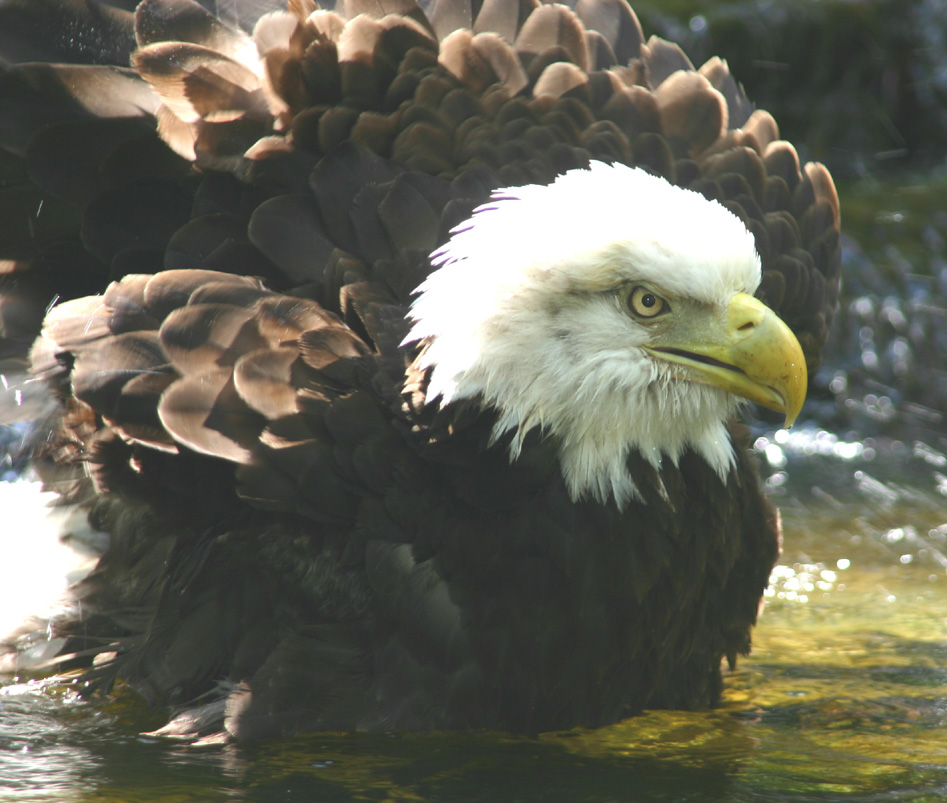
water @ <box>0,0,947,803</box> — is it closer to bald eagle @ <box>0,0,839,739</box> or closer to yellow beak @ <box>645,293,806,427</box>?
bald eagle @ <box>0,0,839,739</box>

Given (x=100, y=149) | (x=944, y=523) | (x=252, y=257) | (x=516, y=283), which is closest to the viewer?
(x=516, y=283)

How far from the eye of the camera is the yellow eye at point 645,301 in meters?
4.02

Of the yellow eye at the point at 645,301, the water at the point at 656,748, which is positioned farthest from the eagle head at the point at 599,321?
the water at the point at 656,748

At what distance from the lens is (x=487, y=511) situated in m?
4.11

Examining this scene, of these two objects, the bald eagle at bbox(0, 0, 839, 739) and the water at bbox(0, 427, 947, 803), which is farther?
the bald eagle at bbox(0, 0, 839, 739)

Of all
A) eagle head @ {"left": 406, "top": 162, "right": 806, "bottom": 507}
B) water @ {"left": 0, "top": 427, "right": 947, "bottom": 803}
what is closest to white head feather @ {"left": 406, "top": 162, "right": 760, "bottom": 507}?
eagle head @ {"left": 406, "top": 162, "right": 806, "bottom": 507}

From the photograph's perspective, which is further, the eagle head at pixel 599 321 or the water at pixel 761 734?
the eagle head at pixel 599 321

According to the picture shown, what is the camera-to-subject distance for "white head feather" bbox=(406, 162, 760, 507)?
12.9 ft

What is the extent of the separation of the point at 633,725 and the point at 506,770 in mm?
647

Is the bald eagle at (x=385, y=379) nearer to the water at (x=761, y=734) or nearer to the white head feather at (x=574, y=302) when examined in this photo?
the white head feather at (x=574, y=302)

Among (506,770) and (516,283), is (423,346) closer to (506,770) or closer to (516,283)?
(516,283)

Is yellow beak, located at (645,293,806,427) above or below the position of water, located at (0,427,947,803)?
above

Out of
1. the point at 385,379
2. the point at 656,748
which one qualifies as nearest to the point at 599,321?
the point at 385,379

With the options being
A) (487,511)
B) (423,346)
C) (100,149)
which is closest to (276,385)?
(423,346)
